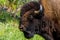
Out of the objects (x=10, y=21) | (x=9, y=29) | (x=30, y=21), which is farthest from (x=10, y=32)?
(x=30, y=21)

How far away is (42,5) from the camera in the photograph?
34.7 ft

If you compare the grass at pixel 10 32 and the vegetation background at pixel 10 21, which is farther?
the vegetation background at pixel 10 21

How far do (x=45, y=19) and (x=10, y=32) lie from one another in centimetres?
230

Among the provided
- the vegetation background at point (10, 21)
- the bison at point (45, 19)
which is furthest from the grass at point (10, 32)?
the bison at point (45, 19)

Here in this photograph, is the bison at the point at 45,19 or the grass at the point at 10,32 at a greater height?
the bison at the point at 45,19

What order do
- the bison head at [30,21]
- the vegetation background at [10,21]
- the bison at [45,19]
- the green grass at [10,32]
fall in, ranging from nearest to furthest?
1. the bison head at [30,21]
2. the bison at [45,19]
3. the green grass at [10,32]
4. the vegetation background at [10,21]

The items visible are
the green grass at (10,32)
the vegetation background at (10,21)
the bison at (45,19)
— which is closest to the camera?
the bison at (45,19)

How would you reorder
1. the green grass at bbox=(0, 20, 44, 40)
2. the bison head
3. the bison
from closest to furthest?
1. the bison head
2. the bison
3. the green grass at bbox=(0, 20, 44, 40)

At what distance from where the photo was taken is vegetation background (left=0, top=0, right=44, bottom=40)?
40.2 feet

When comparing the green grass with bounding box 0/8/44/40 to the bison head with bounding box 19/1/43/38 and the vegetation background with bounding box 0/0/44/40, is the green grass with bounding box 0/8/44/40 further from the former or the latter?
the bison head with bounding box 19/1/43/38

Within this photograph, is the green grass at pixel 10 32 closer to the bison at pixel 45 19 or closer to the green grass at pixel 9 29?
the green grass at pixel 9 29

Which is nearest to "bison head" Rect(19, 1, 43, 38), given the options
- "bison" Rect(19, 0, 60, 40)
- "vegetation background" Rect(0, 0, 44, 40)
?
"bison" Rect(19, 0, 60, 40)

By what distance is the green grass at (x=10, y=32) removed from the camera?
39.7 ft

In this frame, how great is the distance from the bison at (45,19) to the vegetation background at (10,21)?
158 cm
